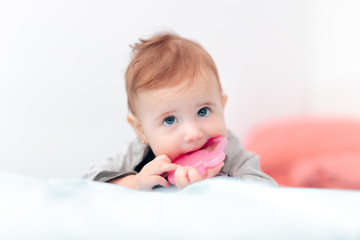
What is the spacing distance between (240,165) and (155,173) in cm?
17

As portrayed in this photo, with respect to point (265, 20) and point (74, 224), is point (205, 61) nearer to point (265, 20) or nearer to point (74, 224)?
point (74, 224)

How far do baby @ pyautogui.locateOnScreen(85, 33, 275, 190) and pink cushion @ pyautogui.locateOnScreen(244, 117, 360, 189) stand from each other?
0.69 m

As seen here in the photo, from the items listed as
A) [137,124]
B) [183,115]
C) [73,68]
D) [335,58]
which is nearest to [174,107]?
[183,115]

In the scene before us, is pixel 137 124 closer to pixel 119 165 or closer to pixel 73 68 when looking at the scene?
pixel 119 165

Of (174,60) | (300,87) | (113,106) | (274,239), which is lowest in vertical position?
(300,87)

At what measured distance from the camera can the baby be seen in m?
0.70

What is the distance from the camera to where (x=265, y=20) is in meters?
1.44

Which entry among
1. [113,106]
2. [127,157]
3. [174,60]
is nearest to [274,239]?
[174,60]

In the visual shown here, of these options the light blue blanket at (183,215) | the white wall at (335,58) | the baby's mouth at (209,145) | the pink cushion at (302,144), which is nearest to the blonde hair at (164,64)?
the baby's mouth at (209,145)

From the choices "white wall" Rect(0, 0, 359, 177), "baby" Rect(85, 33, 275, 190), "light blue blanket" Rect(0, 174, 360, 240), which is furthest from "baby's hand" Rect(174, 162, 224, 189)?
"white wall" Rect(0, 0, 359, 177)

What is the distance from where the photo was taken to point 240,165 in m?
0.79

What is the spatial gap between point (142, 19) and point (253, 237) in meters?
0.81

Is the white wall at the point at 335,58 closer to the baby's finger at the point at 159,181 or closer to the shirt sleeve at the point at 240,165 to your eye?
the shirt sleeve at the point at 240,165

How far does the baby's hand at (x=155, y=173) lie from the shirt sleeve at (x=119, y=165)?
86 millimetres
